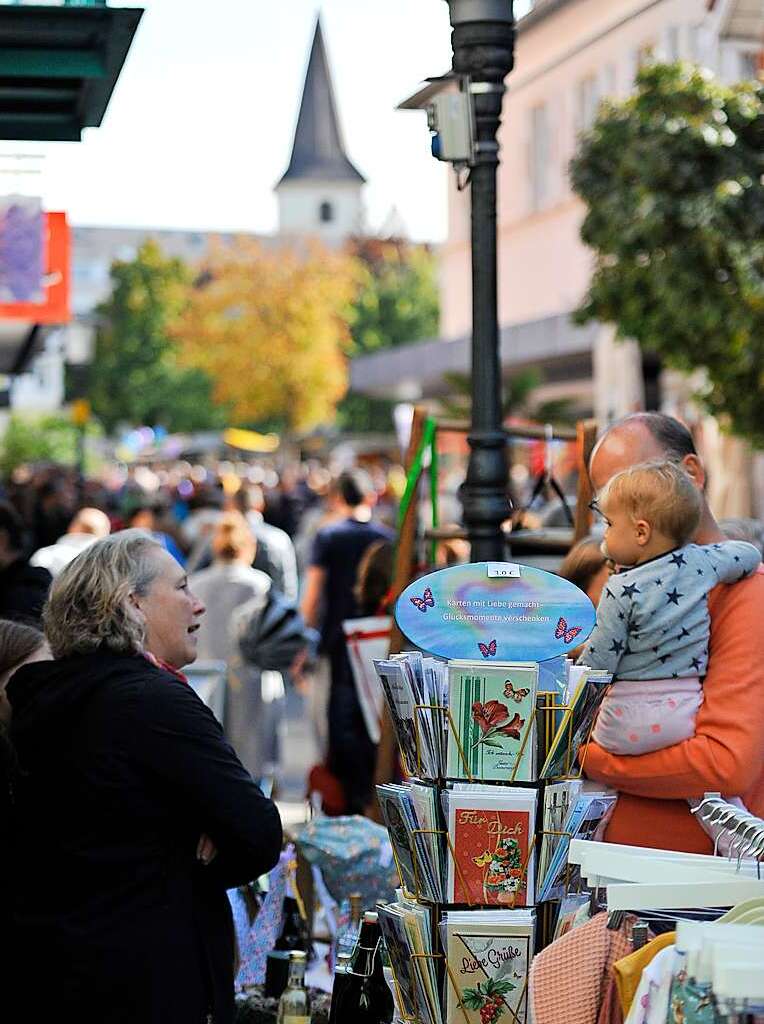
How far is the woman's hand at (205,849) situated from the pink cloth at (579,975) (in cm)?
96

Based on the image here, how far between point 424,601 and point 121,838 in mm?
832

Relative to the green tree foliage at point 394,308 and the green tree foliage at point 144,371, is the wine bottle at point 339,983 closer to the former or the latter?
the green tree foliage at point 394,308

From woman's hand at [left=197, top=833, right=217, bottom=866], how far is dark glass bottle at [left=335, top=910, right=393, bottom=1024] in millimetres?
588

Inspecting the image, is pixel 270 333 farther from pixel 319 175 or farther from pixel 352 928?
pixel 319 175

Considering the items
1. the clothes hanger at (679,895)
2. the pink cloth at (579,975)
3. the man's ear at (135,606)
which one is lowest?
the pink cloth at (579,975)

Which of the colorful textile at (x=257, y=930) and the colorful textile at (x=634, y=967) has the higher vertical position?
the colorful textile at (x=634, y=967)

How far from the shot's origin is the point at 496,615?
4070 mm

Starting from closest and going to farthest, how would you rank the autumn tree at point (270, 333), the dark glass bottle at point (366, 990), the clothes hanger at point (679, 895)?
1. the clothes hanger at point (679, 895)
2. the dark glass bottle at point (366, 990)
3. the autumn tree at point (270, 333)

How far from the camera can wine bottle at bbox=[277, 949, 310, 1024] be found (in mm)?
4715

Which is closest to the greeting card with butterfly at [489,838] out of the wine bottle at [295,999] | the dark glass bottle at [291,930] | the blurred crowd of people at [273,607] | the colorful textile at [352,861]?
the wine bottle at [295,999]

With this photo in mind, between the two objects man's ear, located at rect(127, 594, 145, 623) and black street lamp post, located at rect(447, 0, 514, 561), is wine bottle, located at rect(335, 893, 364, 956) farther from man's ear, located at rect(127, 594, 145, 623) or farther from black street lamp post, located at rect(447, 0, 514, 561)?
black street lamp post, located at rect(447, 0, 514, 561)

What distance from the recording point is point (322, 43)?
4722 inches

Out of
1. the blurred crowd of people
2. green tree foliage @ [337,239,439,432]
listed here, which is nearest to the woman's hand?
the blurred crowd of people

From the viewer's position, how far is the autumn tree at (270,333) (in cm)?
6638
